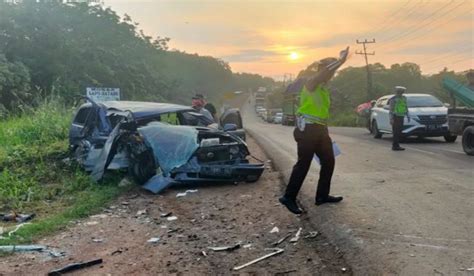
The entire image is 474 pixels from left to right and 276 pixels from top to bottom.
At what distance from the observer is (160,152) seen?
9203 millimetres

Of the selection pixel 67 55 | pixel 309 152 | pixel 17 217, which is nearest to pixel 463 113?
pixel 309 152

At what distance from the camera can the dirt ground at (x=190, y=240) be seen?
493cm

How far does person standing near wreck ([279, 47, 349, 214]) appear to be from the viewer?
20.8 feet

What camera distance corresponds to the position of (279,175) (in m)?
9.98

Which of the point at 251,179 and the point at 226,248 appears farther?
the point at 251,179

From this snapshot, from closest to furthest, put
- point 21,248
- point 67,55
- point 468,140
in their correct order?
point 21,248
point 468,140
point 67,55

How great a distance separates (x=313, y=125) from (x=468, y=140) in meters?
7.56

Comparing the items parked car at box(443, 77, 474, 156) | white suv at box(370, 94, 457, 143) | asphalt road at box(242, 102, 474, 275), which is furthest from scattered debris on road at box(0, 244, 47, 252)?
white suv at box(370, 94, 457, 143)

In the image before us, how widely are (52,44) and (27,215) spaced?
26475 millimetres

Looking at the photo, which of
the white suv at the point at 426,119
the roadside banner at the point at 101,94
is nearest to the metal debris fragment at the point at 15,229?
the roadside banner at the point at 101,94

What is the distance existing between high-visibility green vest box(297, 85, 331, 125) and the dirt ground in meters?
1.23

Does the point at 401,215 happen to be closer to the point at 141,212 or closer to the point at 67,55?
the point at 141,212

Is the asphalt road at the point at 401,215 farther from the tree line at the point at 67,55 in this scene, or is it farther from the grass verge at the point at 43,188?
the tree line at the point at 67,55

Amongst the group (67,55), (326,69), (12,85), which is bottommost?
(12,85)
